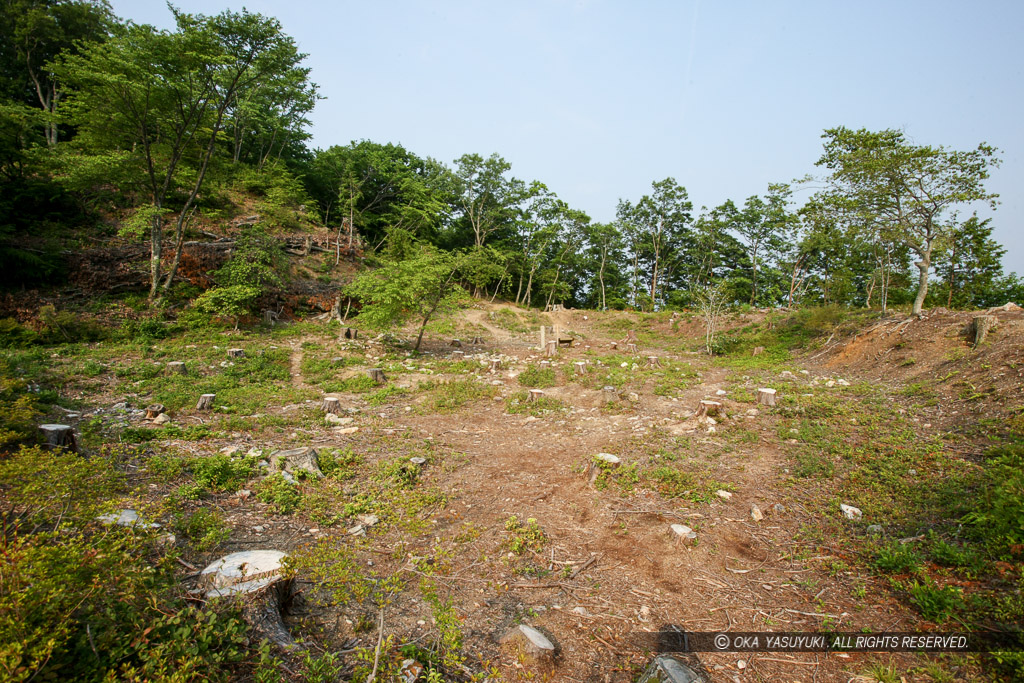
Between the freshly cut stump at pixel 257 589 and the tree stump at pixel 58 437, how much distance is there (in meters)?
3.43

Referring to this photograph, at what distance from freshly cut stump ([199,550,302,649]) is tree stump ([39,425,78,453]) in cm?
343

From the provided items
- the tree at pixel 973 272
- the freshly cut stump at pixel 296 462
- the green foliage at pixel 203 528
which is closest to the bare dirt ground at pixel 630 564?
the green foliage at pixel 203 528

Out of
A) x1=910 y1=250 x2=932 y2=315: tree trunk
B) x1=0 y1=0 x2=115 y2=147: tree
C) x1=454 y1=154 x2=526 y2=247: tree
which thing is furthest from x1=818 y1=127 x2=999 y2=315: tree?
x1=0 y1=0 x2=115 y2=147: tree

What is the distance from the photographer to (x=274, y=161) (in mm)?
25641

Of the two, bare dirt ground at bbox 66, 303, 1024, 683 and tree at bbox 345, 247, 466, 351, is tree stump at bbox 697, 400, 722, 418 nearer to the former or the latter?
bare dirt ground at bbox 66, 303, 1024, 683

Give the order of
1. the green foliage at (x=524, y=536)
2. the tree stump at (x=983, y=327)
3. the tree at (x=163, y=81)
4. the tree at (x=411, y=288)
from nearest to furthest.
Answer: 1. the green foliage at (x=524, y=536)
2. the tree stump at (x=983, y=327)
3. the tree at (x=163, y=81)
4. the tree at (x=411, y=288)

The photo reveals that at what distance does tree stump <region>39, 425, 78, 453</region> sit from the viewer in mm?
4492

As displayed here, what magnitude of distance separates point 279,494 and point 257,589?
2118 millimetres

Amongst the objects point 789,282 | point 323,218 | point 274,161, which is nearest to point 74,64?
point 274,161

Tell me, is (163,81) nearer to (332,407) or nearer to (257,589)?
(332,407)

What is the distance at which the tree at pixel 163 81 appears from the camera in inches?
480

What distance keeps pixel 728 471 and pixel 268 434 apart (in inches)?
288

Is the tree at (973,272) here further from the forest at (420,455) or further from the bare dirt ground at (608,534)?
the bare dirt ground at (608,534)

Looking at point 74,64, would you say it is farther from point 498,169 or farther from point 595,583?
point 498,169
